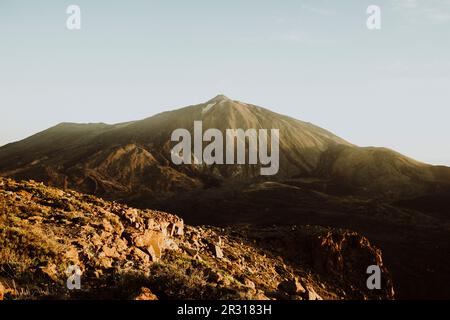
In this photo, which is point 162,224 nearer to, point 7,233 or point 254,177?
point 7,233

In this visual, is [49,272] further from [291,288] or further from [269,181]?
[269,181]

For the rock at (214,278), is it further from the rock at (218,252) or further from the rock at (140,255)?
the rock at (218,252)

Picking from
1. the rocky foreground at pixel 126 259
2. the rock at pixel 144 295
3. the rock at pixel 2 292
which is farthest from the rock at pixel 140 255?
the rock at pixel 2 292

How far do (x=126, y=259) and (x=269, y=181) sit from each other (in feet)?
289

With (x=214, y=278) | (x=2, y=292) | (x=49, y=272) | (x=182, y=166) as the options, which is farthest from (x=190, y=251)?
(x=182, y=166)

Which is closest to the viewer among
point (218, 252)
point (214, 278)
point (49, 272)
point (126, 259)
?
point (49, 272)

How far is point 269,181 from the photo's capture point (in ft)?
316

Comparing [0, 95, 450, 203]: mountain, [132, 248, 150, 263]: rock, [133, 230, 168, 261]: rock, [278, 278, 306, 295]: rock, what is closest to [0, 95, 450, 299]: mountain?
[0, 95, 450, 203]: mountain

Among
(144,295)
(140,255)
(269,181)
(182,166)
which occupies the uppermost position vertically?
(144,295)

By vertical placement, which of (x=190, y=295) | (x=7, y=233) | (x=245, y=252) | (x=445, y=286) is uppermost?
(x=7, y=233)

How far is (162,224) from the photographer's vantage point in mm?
12828

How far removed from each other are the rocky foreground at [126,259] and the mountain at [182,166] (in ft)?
202
